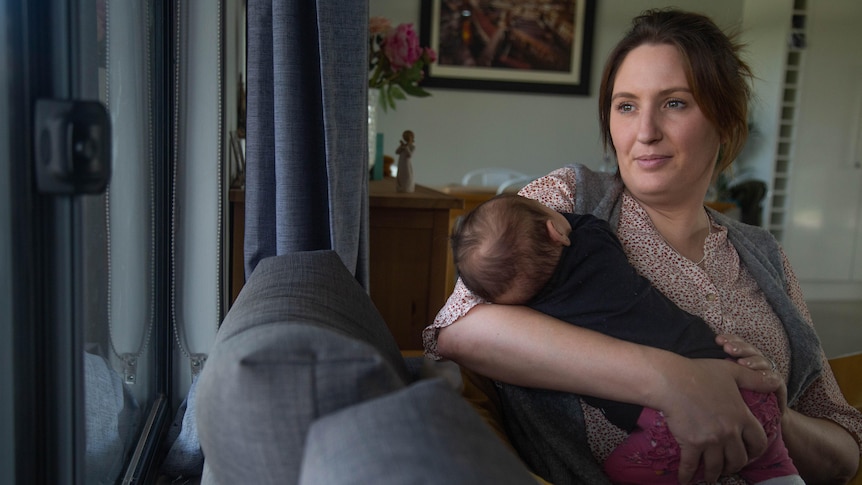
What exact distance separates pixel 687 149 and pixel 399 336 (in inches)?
40.8

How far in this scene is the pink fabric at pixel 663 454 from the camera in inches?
43.6

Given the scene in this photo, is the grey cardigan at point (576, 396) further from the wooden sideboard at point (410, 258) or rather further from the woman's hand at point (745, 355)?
the wooden sideboard at point (410, 258)

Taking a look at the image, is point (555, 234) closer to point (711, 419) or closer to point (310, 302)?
point (711, 419)

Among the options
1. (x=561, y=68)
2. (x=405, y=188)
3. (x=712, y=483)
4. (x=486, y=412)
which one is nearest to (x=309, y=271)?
(x=486, y=412)

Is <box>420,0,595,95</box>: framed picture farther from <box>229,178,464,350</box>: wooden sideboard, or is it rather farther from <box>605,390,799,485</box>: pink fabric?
<box>605,390,799,485</box>: pink fabric

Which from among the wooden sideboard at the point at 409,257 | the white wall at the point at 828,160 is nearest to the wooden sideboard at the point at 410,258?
the wooden sideboard at the point at 409,257

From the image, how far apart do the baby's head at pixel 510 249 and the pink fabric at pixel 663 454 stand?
0.87 feet

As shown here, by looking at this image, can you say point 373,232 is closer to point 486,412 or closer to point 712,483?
point 486,412

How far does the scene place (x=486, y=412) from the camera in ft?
4.05

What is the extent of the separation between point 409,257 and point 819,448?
112cm

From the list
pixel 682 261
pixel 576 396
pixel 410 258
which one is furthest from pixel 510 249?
pixel 410 258

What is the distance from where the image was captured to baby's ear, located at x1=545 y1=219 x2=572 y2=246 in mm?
1186

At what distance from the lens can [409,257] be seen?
209cm

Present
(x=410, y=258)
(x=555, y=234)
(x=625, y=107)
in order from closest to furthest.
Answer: (x=555, y=234)
(x=625, y=107)
(x=410, y=258)
